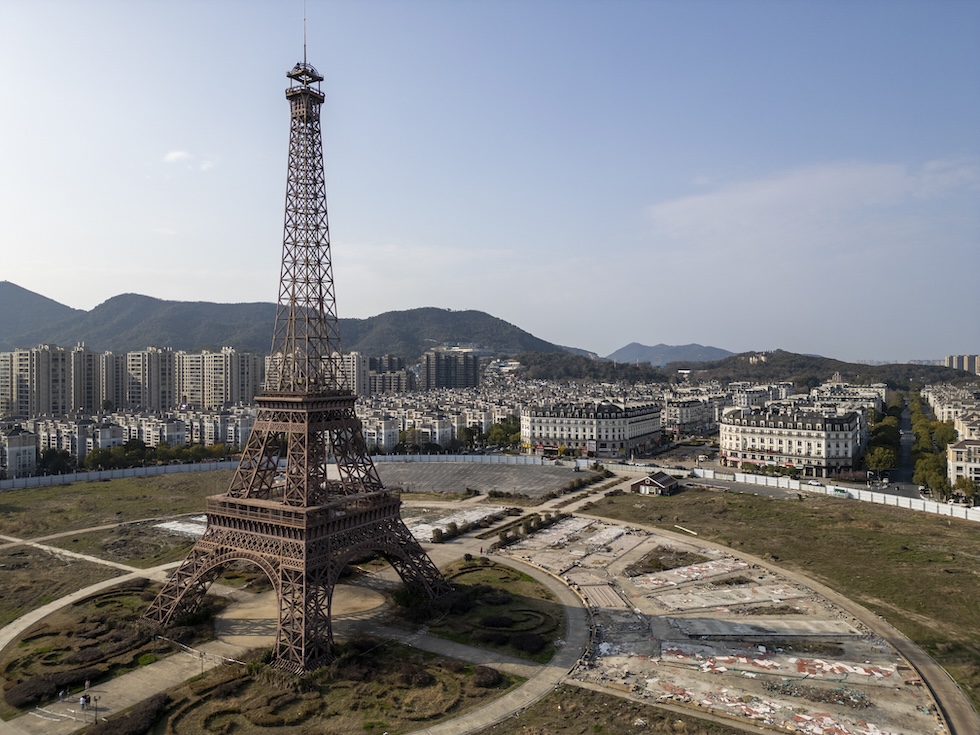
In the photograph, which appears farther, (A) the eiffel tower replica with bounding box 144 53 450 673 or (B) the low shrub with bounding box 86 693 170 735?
(A) the eiffel tower replica with bounding box 144 53 450 673

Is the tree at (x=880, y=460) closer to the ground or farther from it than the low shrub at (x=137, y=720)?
farther from it

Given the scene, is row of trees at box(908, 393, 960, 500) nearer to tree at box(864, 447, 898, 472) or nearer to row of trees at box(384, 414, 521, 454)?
tree at box(864, 447, 898, 472)

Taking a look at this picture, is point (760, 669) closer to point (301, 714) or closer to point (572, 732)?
point (572, 732)

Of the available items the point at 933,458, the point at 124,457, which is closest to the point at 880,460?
the point at 933,458

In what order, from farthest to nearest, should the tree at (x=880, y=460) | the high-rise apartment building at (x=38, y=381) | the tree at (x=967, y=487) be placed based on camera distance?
the high-rise apartment building at (x=38, y=381)
the tree at (x=880, y=460)
the tree at (x=967, y=487)

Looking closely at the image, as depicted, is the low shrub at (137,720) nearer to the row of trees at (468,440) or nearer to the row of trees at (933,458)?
the row of trees at (933,458)

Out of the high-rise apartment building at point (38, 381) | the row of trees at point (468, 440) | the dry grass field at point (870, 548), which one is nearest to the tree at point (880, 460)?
the dry grass field at point (870, 548)

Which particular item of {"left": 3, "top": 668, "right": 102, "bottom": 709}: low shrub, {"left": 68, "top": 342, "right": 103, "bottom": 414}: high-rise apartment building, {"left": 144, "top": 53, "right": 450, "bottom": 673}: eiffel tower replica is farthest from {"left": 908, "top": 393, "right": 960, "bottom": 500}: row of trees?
{"left": 68, "top": 342, "right": 103, "bottom": 414}: high-rise apartment building

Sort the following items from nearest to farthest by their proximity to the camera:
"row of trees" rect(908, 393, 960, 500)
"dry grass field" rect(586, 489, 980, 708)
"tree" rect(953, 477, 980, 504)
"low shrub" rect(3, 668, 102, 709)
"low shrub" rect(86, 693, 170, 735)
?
"low shrub" rect(86, 693, 170, 735) → "low shrub" rect(3, 668, 102, 709) → "dry grass field" rect(586, 489, 980, 708) → "tree" rect(953, 477, 980, 504) → "row of trees" rect(908, 393, 960, 500)

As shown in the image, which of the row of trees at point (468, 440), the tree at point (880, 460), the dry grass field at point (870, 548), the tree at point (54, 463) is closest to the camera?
the dry grass field at point (870, 548)

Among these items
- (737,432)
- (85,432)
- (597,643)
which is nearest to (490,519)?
(597,643)
